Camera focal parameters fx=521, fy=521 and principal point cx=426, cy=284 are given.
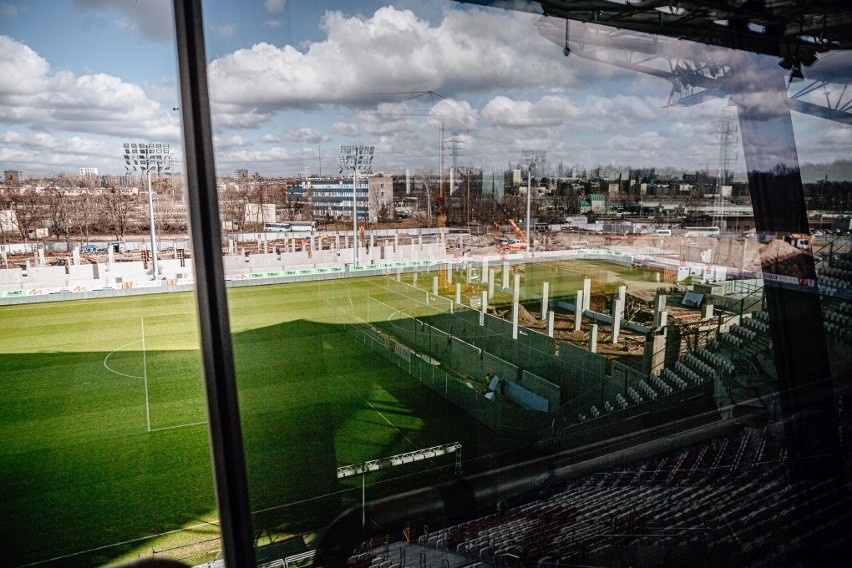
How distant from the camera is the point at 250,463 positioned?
0.77 m

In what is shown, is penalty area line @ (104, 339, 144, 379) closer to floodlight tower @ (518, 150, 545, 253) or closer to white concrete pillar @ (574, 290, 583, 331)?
floodlight tower @ (518, 150, 545, 253)

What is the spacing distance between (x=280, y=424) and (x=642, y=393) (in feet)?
11.7

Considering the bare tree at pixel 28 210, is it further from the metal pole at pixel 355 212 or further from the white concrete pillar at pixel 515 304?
the white concrete pillar at pixel 515 304

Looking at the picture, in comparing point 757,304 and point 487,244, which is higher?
point 487,244

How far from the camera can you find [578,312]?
490 centimetres

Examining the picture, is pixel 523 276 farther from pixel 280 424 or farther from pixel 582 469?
pixel 280 424

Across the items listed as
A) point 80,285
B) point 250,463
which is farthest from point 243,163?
point 80,285

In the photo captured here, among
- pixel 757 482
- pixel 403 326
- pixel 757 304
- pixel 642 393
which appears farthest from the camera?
pixel 403 326

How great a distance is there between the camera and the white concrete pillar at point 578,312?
191 inches

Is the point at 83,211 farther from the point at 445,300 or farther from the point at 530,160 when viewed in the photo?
the point at 445,300

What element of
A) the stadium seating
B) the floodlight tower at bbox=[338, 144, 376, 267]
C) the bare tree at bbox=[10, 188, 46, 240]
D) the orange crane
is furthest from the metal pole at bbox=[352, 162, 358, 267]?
the orange crane

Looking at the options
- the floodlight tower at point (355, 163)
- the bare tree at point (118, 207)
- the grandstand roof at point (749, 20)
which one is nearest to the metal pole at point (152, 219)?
the bare tree at point (118, 207)

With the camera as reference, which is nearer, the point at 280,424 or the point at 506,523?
the point at 280,424

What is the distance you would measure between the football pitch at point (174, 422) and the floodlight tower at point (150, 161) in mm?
146
